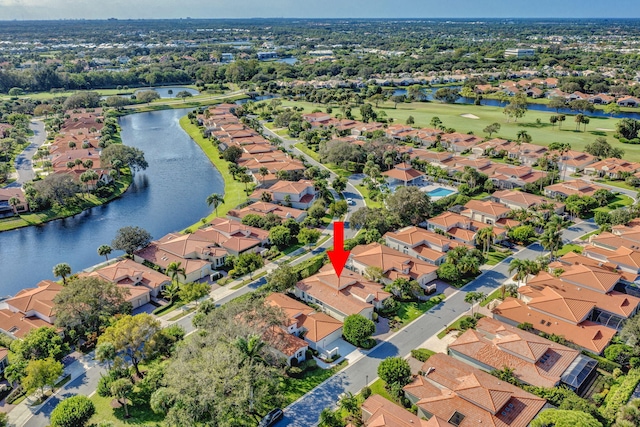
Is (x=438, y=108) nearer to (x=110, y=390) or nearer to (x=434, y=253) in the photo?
(x=434, y=253)

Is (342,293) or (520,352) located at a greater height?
(520,352)

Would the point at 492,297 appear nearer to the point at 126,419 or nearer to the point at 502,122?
the point at 126,419

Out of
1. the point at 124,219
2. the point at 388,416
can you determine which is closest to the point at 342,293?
the point at 388,416

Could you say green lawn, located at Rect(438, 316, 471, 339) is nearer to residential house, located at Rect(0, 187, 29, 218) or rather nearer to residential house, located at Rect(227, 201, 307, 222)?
residential house, located at Rect(227, 201, 307, 222)

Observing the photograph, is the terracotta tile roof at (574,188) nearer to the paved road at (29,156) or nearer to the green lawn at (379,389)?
the green lawn at (379,389)

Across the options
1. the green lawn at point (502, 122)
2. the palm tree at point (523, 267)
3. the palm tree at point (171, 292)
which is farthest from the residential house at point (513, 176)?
the palm tree at point (171, 292)

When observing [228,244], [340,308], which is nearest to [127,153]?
[228,244]

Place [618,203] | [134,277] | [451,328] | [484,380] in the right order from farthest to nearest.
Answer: [618,203], [134,277], [451,328], [484,380]
